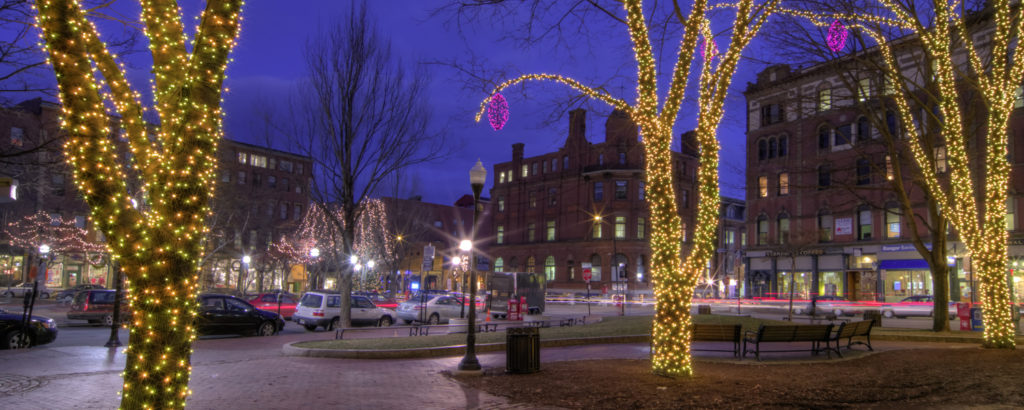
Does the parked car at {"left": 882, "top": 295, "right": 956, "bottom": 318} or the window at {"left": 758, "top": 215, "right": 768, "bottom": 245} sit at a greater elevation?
the window at {"left": 758, "top": 215, "right": 768, "bottom": 245}

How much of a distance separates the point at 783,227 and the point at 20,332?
48.8 m

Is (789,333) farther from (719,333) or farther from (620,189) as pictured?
(620,189)

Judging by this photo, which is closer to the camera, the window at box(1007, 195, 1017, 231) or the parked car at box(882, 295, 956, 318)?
the parked car at box(882, 295, 956, 318)

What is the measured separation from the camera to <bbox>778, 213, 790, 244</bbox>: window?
51.6 m

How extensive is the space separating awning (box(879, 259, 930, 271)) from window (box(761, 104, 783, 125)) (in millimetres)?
12841

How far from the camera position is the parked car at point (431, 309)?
31.1m

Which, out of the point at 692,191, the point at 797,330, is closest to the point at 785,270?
the point at 692,191

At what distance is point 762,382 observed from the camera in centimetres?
1085

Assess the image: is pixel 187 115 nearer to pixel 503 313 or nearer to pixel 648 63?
pixel 648 63

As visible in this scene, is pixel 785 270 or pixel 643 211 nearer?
pixel 785 270

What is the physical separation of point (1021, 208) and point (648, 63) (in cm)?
3934

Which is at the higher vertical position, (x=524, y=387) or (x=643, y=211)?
(x=643, y=211)

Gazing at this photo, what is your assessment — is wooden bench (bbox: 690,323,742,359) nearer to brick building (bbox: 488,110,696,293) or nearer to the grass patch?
the grass patch

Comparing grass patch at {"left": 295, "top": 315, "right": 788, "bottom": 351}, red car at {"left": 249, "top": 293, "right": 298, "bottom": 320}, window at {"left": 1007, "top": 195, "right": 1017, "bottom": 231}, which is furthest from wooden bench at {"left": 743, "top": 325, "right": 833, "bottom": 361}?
window at {"left": 1007, "top": 195, "right": 1017, "bottom": 231}
